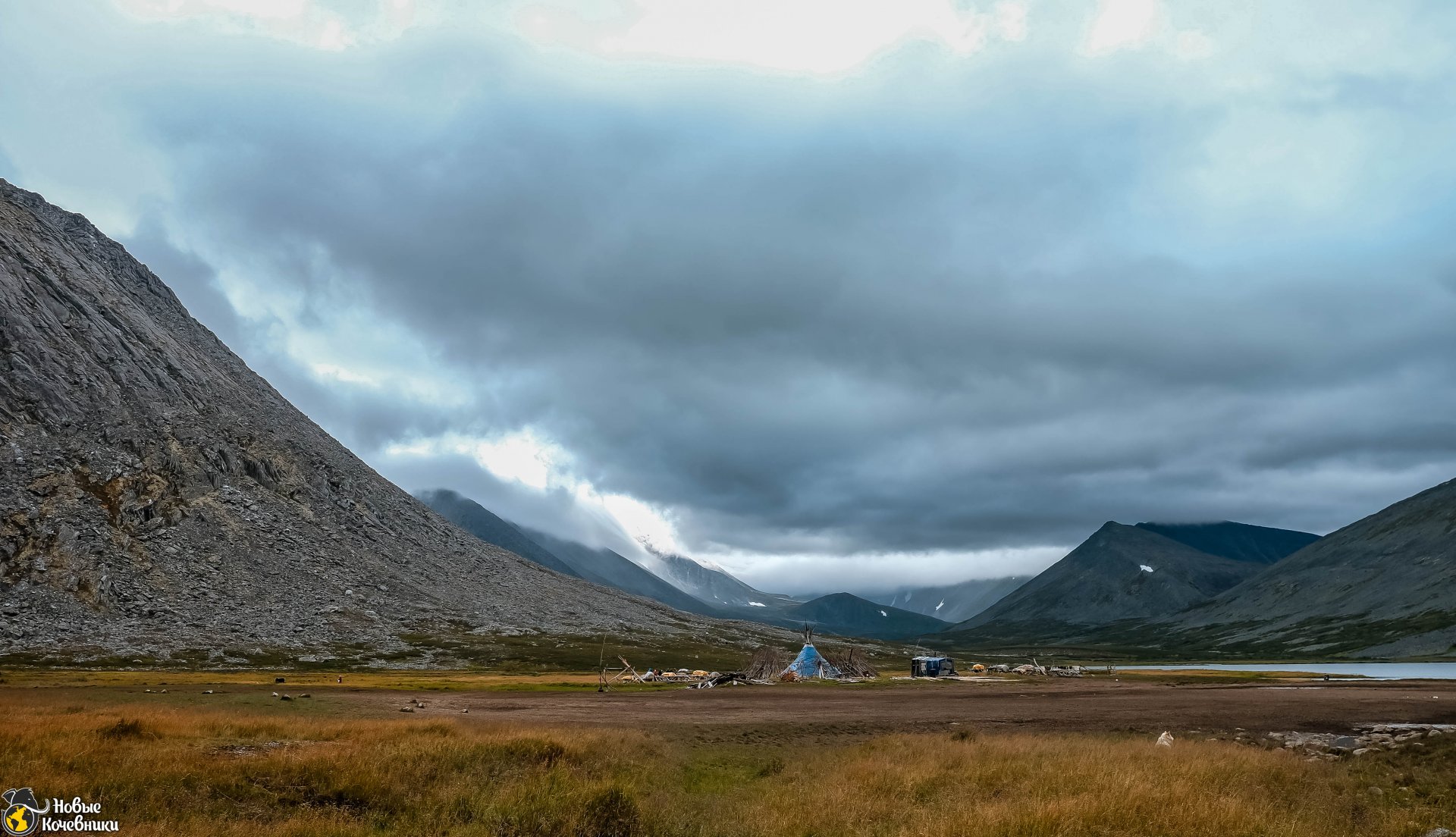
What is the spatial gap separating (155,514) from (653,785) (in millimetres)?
155805

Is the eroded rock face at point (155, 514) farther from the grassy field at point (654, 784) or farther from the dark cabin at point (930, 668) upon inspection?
the grassy field at point (654, 784)

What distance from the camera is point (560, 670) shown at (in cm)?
11150

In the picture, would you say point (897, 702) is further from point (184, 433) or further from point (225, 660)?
point (184, 433)

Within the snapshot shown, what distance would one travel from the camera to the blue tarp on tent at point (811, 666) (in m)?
97.6

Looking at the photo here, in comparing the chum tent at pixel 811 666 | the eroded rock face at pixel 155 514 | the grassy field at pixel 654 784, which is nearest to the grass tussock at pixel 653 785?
the grassy field at pixel 654 784

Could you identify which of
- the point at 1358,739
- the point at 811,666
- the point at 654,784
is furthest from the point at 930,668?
the point at 654,784

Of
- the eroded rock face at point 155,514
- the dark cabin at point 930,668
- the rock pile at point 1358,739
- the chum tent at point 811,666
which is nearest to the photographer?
the rock pile at point 1358,739

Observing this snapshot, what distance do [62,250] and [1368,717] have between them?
829 ft

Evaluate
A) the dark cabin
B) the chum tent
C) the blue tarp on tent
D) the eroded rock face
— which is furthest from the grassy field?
the eroded rock face

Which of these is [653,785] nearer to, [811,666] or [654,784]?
[654,784]

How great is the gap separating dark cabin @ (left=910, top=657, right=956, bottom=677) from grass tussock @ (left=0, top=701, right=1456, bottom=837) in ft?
275

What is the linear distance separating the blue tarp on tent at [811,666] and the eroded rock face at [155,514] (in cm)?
7063

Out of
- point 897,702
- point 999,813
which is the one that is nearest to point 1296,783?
point 999,813

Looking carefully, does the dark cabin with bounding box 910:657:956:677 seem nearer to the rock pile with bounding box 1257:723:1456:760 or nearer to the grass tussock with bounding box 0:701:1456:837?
the rock pile with bounding box 1257:723:1456:760
